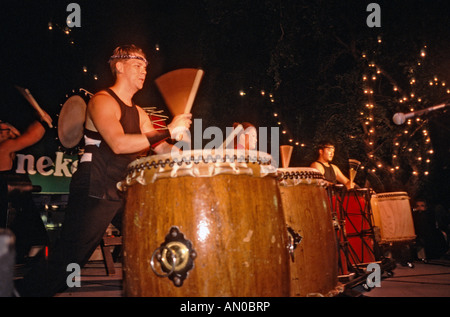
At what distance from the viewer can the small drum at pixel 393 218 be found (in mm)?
5840

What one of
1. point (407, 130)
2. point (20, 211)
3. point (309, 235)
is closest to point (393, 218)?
point (407, 130)

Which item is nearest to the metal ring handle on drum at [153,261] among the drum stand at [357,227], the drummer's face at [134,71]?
the drummer's face at [134,71]

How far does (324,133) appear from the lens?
28.2 feet

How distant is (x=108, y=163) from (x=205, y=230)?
1007 millimetres

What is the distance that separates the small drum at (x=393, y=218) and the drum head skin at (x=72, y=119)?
4.98 meters

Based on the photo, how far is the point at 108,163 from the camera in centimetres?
238

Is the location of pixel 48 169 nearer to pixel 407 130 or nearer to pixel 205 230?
pixel 205 230

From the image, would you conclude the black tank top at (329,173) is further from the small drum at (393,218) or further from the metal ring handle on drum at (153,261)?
the metal ring handle on drum at (153,261)

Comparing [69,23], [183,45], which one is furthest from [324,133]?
[69,23]

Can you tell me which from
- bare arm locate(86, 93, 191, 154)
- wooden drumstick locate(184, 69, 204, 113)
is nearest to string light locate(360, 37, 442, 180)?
wooden drumstick locate(184, 69, 204, 113)

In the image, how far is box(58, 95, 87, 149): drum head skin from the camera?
106 inches
